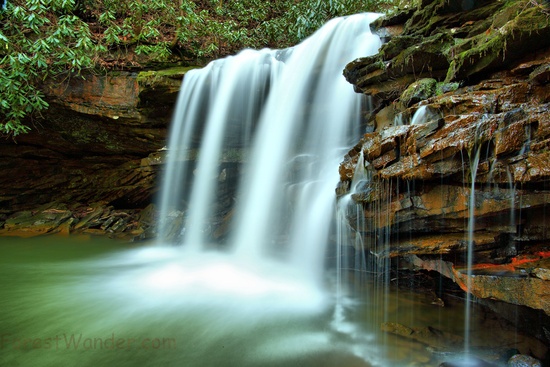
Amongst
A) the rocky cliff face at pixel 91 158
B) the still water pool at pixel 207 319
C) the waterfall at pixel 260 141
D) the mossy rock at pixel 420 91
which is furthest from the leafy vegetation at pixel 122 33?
the mossy rock at pixel 420 91

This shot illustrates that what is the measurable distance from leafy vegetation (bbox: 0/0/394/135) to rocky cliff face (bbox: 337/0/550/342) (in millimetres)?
7852

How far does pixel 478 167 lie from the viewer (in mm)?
3869

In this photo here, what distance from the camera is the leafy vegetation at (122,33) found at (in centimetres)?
811

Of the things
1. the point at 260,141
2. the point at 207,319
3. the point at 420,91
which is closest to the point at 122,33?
the point at 260,141

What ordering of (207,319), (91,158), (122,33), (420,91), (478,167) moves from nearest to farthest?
(478,167), (207,319), (420,91), (122,33), (91,158)

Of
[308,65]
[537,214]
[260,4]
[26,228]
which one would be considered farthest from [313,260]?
[260,4]

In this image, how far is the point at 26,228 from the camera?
10.6 metres

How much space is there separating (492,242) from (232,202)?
783 cm

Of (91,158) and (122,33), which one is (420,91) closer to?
(122,33)

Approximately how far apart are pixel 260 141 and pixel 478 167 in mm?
6650

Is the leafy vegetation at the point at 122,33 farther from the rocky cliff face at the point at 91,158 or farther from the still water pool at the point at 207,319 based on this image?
the still water pool at the point at 207,319

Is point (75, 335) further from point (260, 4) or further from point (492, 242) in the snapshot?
point (260, 4)

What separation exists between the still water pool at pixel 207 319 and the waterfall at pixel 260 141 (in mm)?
1788

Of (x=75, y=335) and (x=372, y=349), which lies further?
(x=75, y=335)
